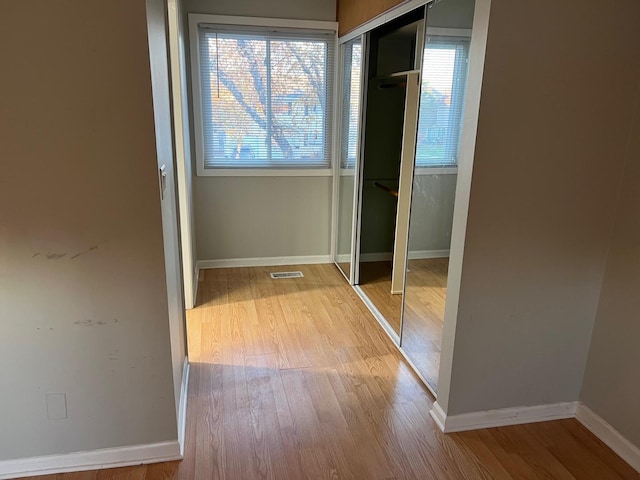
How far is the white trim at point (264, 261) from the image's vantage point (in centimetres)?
416

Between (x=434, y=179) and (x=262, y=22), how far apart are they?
2158mm

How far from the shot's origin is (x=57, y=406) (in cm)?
175

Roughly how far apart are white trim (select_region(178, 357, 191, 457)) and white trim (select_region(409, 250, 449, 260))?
1344 mm

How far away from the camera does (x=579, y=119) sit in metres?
1.84

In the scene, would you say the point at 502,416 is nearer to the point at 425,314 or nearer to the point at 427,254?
the point at 425,314

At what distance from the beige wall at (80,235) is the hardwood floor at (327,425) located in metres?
0.29

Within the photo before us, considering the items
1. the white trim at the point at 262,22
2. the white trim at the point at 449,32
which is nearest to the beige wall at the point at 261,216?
the white trim at the point at 262,22

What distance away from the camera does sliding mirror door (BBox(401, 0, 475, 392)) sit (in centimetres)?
215

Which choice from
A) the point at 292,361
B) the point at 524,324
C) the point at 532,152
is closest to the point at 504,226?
the point at 532,152

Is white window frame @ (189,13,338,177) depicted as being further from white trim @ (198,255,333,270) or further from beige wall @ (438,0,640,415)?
beige wall @ (438,0,640,415)

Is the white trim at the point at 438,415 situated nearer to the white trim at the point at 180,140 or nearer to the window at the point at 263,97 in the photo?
the white trim at the point at 180,140

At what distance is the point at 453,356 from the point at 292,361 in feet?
3.28

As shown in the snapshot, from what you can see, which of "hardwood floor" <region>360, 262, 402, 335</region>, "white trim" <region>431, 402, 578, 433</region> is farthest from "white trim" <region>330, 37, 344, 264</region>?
"white trim" <region>431, 402, 578, 433</region>

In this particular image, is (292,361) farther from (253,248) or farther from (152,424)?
(253,248)
